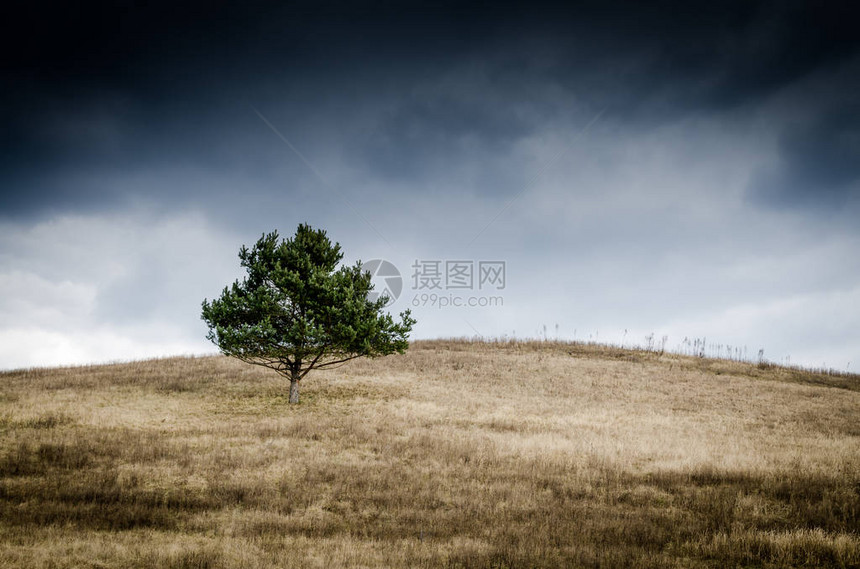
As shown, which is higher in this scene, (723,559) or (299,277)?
(299,277)

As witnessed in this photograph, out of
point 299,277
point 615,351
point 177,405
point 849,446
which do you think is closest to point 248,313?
point 299,277

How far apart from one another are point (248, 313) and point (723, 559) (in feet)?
77.1

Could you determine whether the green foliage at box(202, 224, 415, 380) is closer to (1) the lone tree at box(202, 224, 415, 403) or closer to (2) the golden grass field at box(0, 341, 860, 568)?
(1) the lone tree at box(202, 224, 415, 403)

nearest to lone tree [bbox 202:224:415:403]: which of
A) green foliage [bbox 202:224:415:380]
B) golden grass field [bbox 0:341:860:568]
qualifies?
green foliage [bbox 202:224:415:380]

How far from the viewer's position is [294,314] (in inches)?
1043

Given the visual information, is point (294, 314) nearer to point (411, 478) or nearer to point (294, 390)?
point (294, 390)

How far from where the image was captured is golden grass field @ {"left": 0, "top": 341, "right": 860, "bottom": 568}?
8664 millimetres

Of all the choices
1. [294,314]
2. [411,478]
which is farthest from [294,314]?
[411,478]

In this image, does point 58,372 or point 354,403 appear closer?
point 354,403

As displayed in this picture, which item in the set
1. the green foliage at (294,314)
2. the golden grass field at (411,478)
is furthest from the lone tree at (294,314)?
the golden grass field at (411,478)

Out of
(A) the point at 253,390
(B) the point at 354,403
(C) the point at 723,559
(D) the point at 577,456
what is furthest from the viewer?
(A) the point at 253,390

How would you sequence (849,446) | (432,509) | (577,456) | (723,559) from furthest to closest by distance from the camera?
(849,446)
(577,456)
(432,509)
(723,559)

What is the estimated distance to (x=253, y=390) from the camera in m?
29.9

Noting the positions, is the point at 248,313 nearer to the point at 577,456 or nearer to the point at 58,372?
the point at 577,456
